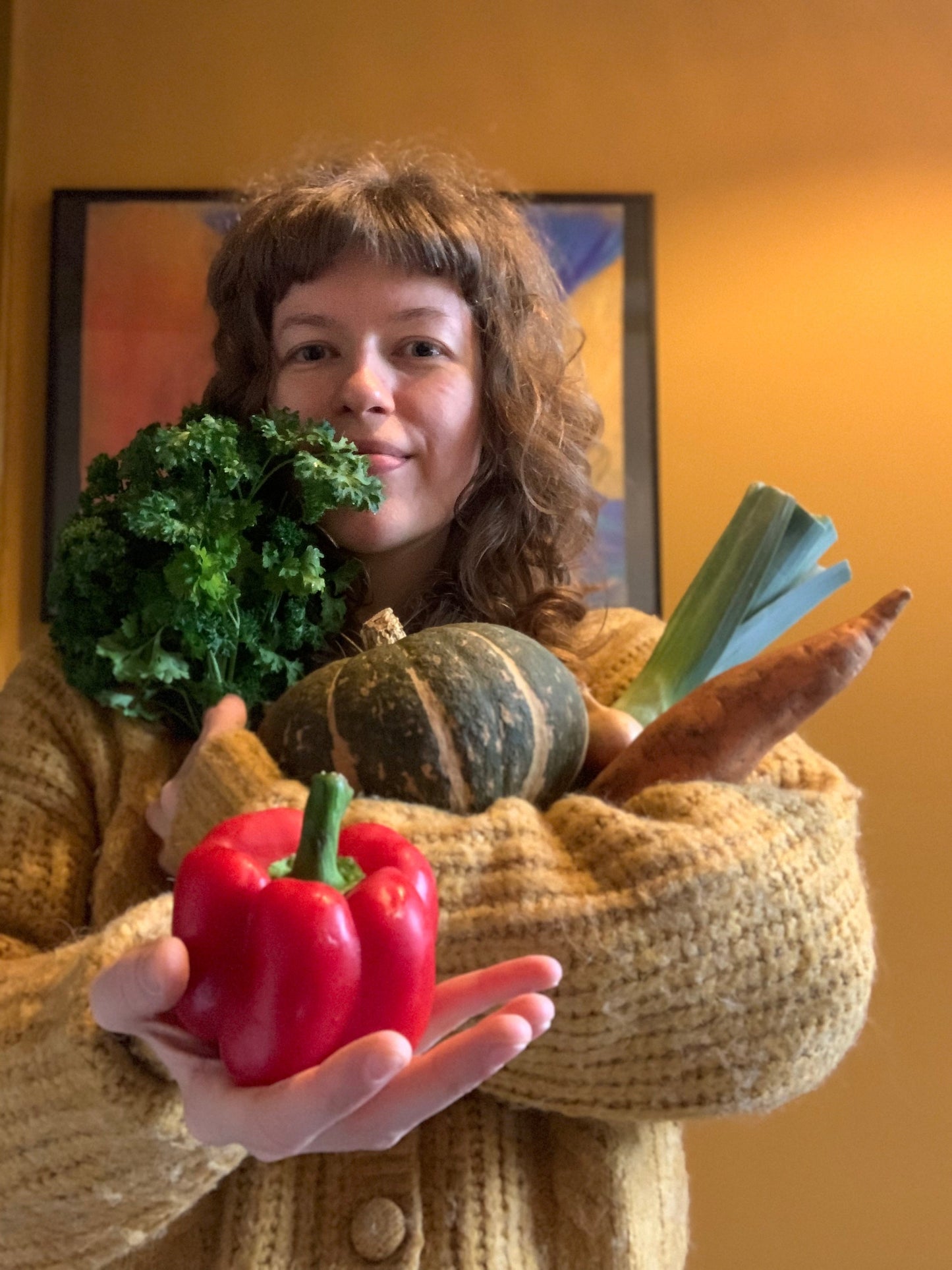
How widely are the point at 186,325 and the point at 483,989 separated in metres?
1.75

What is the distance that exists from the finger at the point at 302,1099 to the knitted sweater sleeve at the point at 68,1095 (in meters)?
0.15

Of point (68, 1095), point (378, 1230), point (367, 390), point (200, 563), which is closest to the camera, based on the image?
point (68, 1095)

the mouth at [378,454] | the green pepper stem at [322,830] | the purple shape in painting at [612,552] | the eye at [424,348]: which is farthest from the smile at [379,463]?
the purple shape in painting at [612,552]

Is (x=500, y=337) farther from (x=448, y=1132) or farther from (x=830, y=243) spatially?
(x=830, y=243)

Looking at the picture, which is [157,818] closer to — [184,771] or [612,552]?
[184,771]

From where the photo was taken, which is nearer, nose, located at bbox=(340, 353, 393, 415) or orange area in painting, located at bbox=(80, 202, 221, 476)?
nose, located at bbox=(340, 353, 393, 415)

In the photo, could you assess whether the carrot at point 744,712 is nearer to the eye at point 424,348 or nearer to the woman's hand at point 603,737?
the woman's hand at point 603,737

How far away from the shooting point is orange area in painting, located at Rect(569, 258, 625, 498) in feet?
6.73

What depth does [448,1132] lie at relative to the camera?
88 cm

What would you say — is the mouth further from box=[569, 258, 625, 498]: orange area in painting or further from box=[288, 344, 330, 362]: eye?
box=[569, 258, 625, 498]: orange area in painting

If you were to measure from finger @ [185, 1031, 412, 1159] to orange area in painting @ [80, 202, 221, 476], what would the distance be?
1.70m

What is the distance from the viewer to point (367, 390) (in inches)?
41.3

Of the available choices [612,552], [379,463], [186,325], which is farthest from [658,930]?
[186,325]

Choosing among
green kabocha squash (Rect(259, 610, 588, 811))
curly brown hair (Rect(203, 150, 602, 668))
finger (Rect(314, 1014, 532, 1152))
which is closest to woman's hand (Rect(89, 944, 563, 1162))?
finger (Rect(314, 1014, 532, 1152))
